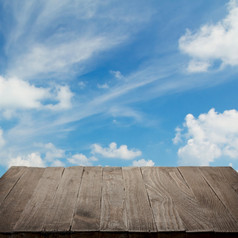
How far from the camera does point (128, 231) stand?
1339mm

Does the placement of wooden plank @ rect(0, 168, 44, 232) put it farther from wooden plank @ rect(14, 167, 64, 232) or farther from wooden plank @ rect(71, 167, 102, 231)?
wooden plank @ rect(71, 167, 102, 231)

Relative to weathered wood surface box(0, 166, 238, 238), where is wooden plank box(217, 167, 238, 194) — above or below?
above

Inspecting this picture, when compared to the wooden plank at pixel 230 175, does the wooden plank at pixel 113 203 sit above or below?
below

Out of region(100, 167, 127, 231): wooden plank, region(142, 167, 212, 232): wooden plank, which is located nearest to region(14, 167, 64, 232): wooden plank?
region(100, 167, 127, 231): wooden plank

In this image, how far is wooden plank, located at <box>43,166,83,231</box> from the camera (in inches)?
55.1

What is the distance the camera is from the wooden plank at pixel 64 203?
4.59 feet

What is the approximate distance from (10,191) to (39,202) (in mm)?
306

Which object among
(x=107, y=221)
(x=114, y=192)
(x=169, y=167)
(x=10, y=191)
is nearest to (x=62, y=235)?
A: (x=107, y=221)

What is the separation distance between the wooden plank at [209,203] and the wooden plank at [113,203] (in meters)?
0.47

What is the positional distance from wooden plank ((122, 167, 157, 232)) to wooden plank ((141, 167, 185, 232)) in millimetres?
33

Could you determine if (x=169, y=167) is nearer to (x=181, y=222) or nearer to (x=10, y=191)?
(x=181, y=222)

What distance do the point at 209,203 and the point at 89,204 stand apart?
2.40ft

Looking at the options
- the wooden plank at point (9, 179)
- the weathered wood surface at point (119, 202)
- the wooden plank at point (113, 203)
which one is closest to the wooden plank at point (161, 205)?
the weathered wood surface at point (119, 202)

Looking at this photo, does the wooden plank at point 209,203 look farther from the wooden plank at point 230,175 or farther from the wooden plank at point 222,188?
the wooden plank at point 230,175
